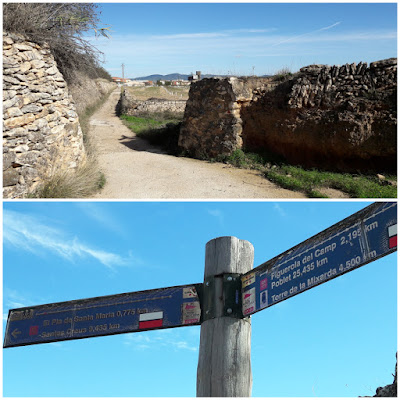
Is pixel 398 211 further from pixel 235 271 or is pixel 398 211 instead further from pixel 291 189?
pixel 291 189

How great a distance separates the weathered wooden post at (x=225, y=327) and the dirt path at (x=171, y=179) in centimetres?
699

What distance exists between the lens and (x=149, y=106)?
27062 millimetres

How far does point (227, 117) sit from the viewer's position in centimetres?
1325

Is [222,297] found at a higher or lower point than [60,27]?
lower

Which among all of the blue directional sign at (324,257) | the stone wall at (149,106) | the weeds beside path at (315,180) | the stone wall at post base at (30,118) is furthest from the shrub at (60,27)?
the stone wall at (149,106)

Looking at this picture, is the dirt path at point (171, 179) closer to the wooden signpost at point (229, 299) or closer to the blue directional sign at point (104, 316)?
the blue directional sign at point (104, 316)

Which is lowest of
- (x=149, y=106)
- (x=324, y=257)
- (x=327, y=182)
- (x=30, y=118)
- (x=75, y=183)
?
(x=324, y=257)

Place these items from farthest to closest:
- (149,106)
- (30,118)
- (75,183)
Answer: (149,106), (75,183), (30,118)

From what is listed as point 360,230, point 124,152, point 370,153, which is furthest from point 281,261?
point 124,152

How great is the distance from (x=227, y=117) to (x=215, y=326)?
11.3 m

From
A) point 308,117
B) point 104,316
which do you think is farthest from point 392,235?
point 308,117

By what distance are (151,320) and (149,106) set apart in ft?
83.5

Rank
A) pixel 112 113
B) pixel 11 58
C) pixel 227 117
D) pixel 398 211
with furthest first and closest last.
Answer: pixel 112 113
pixel 227 117
pixel 11 58
pixel 398 211

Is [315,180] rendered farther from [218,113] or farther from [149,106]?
[149,106]
